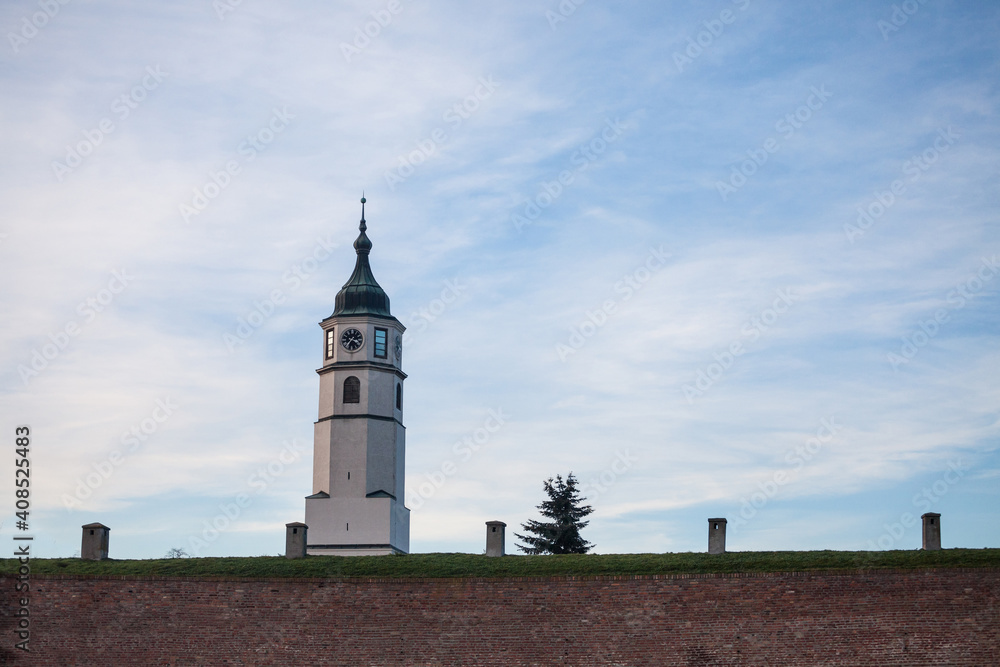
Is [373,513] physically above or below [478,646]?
above

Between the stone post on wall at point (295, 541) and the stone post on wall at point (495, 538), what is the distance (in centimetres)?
497

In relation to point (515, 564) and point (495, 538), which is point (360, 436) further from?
point (515, 564)

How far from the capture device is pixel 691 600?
105 ft

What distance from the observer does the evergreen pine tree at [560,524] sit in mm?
50312

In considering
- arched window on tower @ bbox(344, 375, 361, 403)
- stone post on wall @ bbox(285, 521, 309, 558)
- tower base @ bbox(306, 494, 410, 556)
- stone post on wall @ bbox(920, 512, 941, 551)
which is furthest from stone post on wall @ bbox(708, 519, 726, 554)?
arched window on tower @ bbox(344, 375, 361, 403)

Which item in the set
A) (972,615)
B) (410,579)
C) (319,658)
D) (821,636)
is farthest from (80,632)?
(972,615)

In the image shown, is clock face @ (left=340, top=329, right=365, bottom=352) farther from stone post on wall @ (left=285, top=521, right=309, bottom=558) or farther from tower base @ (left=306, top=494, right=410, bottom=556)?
stone post on wall @ (left=285, top=521, right=309, bottom=558)

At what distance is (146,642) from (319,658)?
4460mm

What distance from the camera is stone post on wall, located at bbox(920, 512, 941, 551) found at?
3275cm

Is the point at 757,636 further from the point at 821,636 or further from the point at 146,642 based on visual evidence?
the point at 146,642

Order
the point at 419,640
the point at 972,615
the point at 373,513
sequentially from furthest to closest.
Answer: the point at 373,513 → the point at 419,640 → the point at 972,615

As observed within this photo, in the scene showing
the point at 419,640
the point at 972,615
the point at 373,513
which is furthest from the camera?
the point at 373,513

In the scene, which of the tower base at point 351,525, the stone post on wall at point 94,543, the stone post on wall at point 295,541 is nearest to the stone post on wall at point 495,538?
the stone post on wall at point 295,541

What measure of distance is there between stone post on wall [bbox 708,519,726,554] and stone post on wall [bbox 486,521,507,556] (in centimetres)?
548
